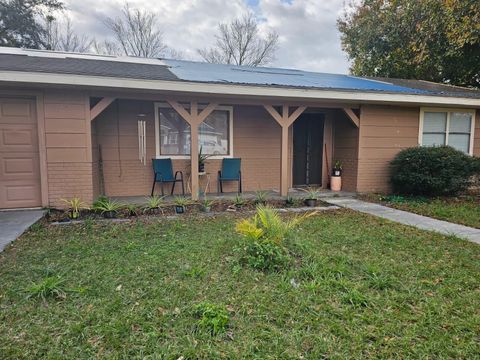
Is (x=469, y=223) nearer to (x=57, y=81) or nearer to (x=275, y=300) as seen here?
(x=275, y=300)

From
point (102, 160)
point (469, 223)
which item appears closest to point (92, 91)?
point (102, 160)

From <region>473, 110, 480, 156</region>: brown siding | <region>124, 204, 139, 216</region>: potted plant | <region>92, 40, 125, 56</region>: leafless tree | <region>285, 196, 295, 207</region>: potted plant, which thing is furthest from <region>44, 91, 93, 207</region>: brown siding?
<region>92, 40, 125, 56</region>: leafless tree

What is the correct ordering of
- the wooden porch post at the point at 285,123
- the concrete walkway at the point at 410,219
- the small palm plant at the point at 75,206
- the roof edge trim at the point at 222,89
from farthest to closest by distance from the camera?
the wooden porch post at the point at 285,123
the small palm plant at the point at 75,206
the roof edge trim at the point at 222,89
the concrete walkway at the point at 410,219

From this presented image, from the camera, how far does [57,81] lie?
16.8 feet

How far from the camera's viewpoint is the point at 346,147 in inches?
325

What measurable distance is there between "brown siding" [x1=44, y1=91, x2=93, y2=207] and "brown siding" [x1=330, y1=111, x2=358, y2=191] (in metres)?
5.88

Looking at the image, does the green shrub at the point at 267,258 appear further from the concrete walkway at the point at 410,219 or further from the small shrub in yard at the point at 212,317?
the concrete walkway at the point at 410,219

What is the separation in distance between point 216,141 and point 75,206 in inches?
140

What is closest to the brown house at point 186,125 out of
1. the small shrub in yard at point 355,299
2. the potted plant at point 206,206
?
the potted plant at point 206,206

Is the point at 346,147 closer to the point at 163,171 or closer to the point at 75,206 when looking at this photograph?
the point at 163,171

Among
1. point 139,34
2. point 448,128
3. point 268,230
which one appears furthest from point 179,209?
point 139,34

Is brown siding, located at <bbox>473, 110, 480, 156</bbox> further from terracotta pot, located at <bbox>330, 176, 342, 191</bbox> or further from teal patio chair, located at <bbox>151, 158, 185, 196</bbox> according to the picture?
teal patio chair, located at <bbox>151, 158, 185, 196</bbox>

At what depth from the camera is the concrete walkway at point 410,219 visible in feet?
15.2

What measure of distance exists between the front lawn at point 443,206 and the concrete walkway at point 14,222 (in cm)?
643
